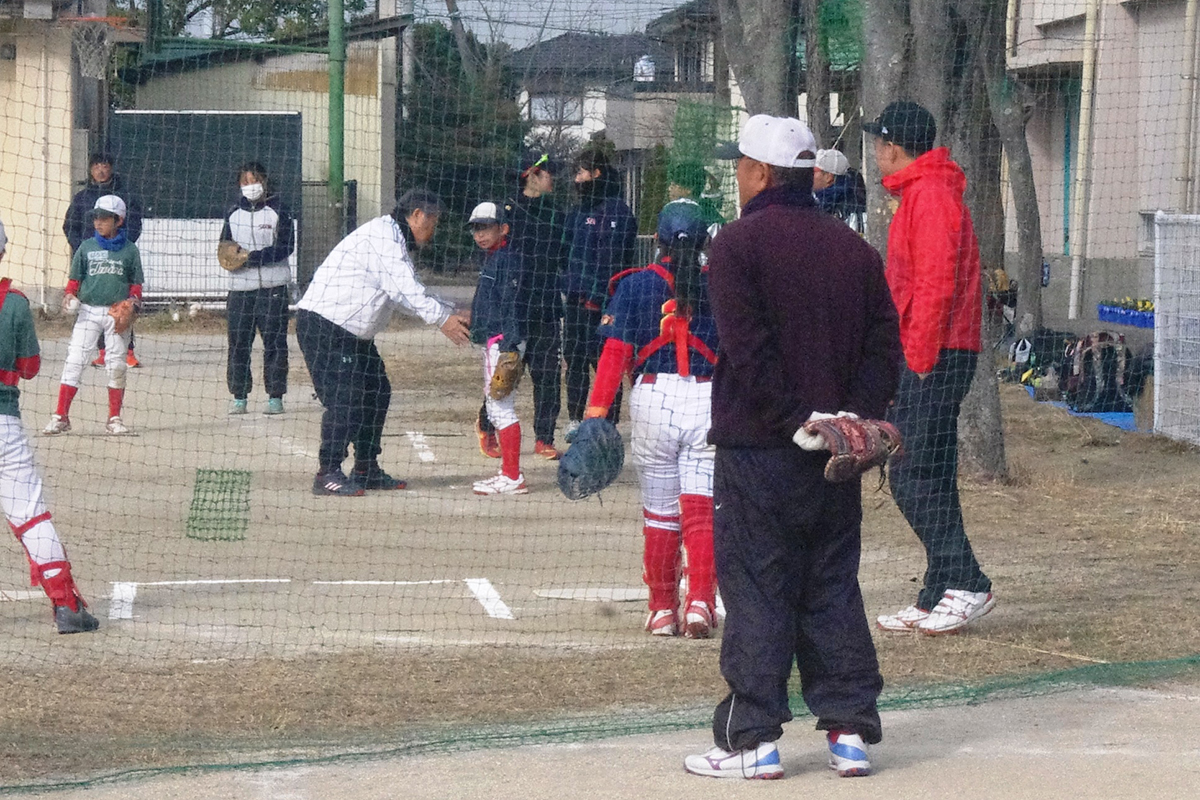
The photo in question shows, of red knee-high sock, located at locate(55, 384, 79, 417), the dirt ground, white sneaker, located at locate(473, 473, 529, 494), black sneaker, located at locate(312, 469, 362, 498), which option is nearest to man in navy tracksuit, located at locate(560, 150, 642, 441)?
white sneaker, located at locate(473, 473, 529, 494)

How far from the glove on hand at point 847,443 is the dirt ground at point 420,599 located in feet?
4.64

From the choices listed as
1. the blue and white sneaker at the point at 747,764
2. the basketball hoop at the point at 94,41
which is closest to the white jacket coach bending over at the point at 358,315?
the blue and white sneaker at the point at 747,764

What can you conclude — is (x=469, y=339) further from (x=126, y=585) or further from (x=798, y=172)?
(x=798, y=172)

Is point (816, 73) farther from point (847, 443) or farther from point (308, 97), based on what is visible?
point (308, 97)

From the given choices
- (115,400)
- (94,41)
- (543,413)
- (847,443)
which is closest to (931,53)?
(543,413)

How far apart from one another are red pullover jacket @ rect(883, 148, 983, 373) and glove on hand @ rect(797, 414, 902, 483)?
1710mm

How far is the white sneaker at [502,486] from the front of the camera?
9180 mm

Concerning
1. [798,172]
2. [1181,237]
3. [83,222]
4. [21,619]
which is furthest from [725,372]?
[83,222]

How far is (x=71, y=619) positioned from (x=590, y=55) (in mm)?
5173

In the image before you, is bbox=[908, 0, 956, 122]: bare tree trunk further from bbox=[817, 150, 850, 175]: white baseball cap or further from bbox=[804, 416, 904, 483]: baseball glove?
bbox=[804, 416, 904, 483]: baseball glove

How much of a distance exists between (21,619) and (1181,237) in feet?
25.7

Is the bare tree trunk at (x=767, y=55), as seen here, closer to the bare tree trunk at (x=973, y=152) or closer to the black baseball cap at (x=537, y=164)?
the bare tree trunk at (x=973, y=152)

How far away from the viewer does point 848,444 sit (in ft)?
13.4

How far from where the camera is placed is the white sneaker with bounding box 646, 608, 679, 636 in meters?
6.17
